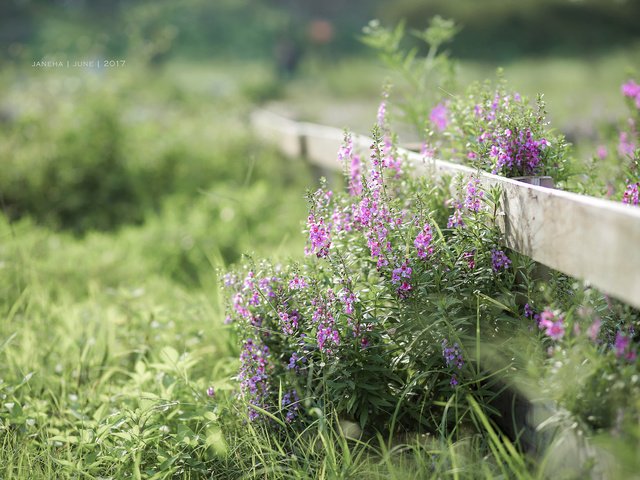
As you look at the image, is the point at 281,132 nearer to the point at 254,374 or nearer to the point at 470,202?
the point at 254,374

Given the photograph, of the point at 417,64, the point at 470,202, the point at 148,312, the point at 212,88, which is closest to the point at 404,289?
the point at 470,202

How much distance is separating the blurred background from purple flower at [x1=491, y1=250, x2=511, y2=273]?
4.36 ft

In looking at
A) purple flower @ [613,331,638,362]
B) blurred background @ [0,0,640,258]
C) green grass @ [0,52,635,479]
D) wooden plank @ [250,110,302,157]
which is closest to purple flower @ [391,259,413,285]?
green grass @ [0,52,635,479]

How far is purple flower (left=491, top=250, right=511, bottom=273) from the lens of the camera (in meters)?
2.47

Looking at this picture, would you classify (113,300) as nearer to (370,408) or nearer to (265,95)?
(370,408)

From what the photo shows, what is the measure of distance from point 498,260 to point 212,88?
51.1 ft

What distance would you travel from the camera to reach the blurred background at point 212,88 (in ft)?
20.5

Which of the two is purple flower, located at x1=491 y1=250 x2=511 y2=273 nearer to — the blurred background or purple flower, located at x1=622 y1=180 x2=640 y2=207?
purple flower, located at x1=622 y1=180 x2=640 y2=207

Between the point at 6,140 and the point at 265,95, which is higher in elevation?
the point at 6,140

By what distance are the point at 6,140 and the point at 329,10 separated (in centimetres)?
2389

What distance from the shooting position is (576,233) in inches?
77.0

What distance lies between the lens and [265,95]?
1722 cm

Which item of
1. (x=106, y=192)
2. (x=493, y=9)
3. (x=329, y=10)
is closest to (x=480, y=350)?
(x=106, y=192)

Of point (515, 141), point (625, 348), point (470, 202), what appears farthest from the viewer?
point (515, 141)
